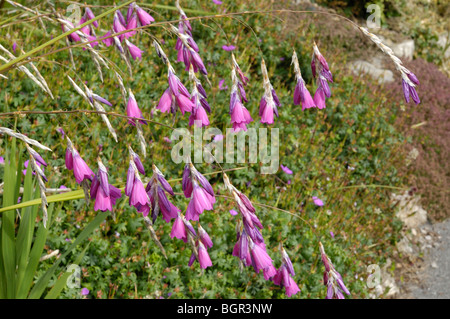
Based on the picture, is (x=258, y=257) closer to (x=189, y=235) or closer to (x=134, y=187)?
(x=189, y=235)

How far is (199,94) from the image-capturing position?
1.81 meters

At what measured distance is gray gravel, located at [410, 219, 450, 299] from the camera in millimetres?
5434

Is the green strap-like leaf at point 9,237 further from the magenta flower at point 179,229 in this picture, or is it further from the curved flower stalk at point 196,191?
the curved flower stalk at point 196,191

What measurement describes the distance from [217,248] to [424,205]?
3743 mm

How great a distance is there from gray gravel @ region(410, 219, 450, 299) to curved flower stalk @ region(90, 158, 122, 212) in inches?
182

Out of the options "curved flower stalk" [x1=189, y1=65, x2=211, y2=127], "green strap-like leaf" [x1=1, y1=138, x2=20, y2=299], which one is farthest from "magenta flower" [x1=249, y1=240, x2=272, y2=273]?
"green strap-like leaf" [x1=1, y1=138, x2=20, y2=299]

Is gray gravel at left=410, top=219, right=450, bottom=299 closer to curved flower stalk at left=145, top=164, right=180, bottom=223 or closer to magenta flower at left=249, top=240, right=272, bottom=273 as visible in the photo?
magenta flower at left=249, top=240, right=272, bottom=273

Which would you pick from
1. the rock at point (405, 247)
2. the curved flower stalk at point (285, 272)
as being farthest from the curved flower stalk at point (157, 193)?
the rock at point (405, 247)

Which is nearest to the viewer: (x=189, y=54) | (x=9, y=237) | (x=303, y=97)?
(x=189, y=54)

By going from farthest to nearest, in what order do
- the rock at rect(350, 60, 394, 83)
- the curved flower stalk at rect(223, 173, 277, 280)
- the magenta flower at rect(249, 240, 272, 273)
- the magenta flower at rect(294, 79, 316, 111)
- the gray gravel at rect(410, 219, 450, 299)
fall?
the rock at rect(350, 60, 394, 83) → the gray gravel at rect(410, 219, 450, 299) → the magenta flower at rect(294, 79, 316, 111) → the magenta flower at rect(249, 240, 272, 273) → the curved flower stalk at rect(223, 173, 277, 280)

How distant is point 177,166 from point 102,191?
278cm

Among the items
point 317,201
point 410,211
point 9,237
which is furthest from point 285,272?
point 410,211

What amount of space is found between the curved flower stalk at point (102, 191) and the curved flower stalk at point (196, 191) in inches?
9.4

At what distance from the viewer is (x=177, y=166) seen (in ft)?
14.4
